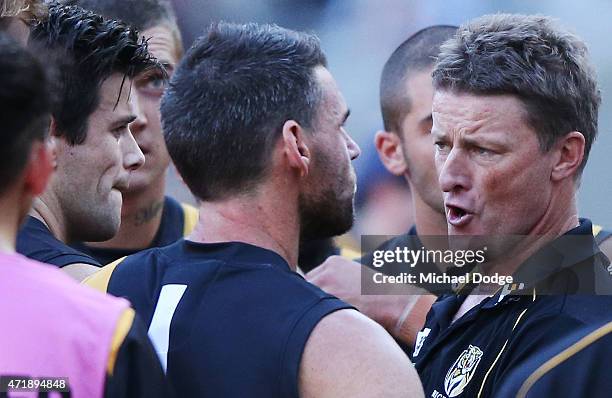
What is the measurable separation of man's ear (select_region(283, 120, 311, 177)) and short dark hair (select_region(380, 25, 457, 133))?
1.78 metres

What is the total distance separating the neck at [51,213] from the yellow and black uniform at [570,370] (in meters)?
1.29

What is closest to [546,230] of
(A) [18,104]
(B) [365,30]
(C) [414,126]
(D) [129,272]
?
(D) [129,272]

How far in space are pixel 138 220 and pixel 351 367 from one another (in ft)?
7.06

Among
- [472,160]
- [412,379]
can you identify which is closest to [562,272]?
[472,160]

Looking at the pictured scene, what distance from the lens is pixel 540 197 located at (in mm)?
2432

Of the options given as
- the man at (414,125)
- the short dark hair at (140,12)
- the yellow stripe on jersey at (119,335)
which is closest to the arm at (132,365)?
the yellow stripe on jersey at (119,335)

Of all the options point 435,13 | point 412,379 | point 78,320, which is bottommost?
point 412,379

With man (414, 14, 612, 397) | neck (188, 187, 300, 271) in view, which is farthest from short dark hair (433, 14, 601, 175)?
neck (188, 187, 300, 271)

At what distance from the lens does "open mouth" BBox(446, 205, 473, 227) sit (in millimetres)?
2484

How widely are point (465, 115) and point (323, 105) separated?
373 millimetres

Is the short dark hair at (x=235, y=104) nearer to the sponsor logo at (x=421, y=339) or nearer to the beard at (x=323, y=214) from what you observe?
the beard at (x=323, y=214)

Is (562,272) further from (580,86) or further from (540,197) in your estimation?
(580,86)

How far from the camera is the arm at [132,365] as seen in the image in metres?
1.63

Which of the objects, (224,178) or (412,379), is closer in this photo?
(412,379)
